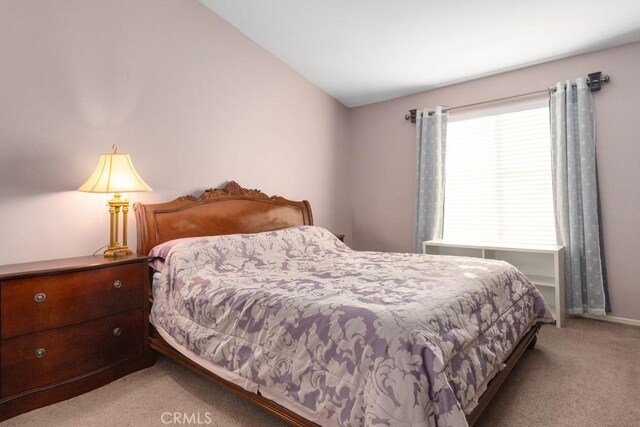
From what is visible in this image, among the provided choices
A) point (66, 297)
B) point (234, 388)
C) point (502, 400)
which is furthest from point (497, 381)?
point (66, 297)

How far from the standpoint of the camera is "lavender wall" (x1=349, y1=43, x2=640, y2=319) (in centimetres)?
293

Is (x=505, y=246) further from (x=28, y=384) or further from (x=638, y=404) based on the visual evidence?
(x=28, y=384)

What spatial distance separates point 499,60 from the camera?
334cm

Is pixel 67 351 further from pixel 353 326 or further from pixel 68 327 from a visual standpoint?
pixel 353 326

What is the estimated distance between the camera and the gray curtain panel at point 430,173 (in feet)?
12.6

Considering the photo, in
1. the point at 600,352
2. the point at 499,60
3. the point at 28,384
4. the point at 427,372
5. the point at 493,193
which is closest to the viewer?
the point at 427,372

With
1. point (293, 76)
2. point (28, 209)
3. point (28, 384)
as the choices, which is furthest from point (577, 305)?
point (28, 209)

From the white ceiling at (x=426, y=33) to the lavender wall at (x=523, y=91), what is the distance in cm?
15

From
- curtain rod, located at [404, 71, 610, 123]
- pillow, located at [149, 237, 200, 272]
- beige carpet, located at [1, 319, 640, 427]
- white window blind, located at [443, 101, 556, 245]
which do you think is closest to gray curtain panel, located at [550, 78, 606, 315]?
curtain rod, located at [404, 71, 610, 123]

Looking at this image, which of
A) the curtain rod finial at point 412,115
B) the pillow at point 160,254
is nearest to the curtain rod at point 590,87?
the curtain rod finial at point 412,115

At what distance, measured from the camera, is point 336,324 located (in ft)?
4.34

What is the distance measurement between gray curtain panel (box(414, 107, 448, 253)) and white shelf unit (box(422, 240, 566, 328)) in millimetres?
223

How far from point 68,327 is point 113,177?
891 millimetres

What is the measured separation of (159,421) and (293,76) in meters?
3.39
